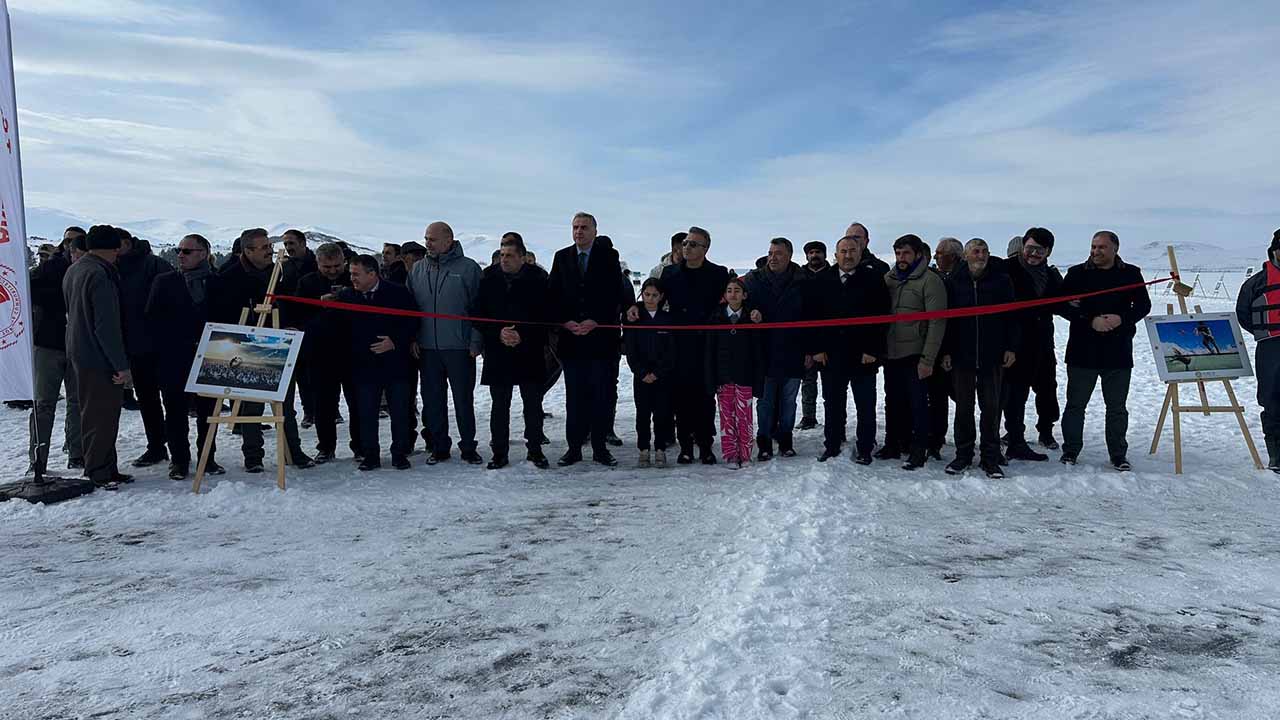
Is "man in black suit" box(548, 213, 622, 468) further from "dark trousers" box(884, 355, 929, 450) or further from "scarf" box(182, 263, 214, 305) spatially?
"scarf" box(182, 263, 214, 305)

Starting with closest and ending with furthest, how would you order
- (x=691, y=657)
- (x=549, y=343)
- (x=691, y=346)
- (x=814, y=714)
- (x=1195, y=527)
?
(x=814, y=714)
(x=691, y=657)
(x=1195, y=527)
(x=691, y=346)
(x=549, y=343)

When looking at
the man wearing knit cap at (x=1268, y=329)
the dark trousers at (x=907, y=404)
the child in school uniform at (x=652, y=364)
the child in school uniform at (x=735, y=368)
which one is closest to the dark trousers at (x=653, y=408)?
the child in school uniform at (x=652, y=364)

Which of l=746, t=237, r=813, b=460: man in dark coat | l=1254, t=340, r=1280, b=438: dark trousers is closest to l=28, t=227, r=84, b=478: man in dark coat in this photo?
l=746, t=237, r=813, b=460: man in dark coat

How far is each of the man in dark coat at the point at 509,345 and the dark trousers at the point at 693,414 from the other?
1365 mm

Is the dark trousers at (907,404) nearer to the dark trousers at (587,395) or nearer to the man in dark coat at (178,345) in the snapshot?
the dark trousers at (587,395)

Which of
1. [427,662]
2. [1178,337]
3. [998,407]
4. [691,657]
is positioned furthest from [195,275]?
[1178,337]

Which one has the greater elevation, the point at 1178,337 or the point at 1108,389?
the point at 1178,337

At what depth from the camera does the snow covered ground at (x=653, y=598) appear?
3.08 meters

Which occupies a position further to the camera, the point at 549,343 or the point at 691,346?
the point at 549,343

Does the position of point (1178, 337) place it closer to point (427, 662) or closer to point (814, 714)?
point (814, 714)

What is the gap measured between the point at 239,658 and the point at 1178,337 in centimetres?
779

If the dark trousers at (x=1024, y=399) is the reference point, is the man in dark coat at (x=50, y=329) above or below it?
above

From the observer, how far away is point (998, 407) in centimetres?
695

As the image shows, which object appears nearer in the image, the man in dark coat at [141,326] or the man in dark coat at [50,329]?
the man in dark coat at [141,326]
